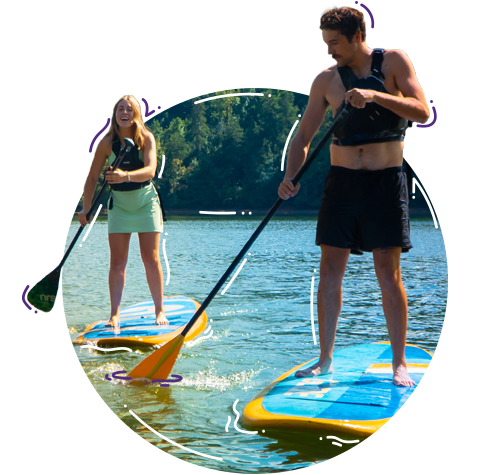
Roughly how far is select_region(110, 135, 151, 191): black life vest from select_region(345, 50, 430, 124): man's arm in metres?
1.32

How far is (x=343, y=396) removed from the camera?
12.4 feet

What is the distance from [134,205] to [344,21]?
1.57m

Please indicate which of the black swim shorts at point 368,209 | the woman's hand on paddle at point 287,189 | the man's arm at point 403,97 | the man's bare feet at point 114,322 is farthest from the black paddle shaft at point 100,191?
the man's arm at point 403,97

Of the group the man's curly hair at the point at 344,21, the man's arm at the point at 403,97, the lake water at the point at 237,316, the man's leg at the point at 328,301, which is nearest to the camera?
the man's arm at the point at 403,97

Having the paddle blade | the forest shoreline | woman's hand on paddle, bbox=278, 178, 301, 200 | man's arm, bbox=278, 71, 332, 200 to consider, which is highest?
man's arm, bbox=278, 71, 332, 200

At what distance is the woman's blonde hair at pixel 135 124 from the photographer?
4.14m

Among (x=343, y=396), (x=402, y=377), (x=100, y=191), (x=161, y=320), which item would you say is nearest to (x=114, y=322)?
(x=161, y=320)

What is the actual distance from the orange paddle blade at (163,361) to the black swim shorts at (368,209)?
1.03 metres

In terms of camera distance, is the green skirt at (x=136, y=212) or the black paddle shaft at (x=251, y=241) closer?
the black paddle shaft at (x=251, y=241)

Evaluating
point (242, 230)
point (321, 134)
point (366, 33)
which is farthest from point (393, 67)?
point (242, 230)

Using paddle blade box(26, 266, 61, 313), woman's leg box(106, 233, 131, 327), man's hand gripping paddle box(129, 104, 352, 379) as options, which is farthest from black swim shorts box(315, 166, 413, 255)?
paddle blade box(26, 266, 61, 313)

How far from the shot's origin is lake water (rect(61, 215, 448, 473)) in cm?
376

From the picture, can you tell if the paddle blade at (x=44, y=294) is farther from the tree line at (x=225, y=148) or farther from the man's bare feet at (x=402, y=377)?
the man's bare feet at (x=402, y=377)

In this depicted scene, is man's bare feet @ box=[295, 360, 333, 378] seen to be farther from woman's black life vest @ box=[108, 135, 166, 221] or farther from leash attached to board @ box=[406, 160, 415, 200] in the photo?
woman's black life vest @ box=[108, 135, 166, 221]
